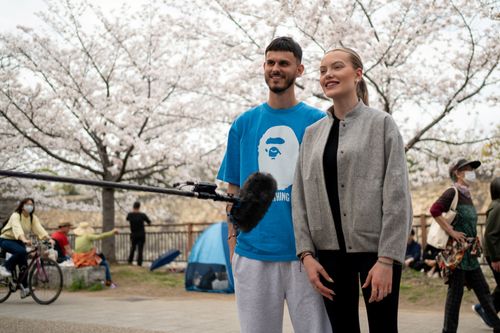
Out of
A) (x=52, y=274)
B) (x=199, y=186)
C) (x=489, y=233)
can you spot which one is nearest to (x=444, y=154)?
(x=489, y=233)

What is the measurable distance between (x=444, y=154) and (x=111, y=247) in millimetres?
9291

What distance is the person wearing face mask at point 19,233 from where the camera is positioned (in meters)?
10.8

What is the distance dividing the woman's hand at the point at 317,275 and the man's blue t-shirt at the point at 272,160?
0.23 metres

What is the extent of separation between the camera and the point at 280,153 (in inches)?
119

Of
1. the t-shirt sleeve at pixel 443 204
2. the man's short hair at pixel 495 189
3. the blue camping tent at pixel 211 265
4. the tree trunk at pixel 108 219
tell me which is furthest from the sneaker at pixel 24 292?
the man's short hair at pixel 495 189

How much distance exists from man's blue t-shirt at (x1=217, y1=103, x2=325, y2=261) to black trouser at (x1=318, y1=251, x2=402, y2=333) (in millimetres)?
267

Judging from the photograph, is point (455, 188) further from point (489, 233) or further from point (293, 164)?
point (293, 164)

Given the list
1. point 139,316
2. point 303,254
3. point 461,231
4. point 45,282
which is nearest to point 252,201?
point 303,254

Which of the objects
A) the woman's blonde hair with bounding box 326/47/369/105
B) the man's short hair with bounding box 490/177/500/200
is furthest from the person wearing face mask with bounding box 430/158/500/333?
the woman's blonde hair with bounding box 326/47/369/105

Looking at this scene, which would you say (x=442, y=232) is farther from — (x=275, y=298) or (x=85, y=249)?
(x=85, y=249)

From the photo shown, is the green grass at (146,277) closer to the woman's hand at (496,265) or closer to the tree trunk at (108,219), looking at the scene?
the tree trunk at (108,219)

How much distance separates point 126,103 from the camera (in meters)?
17.5

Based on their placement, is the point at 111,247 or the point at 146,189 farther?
the point at 111,247

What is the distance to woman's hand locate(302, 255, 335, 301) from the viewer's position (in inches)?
104
